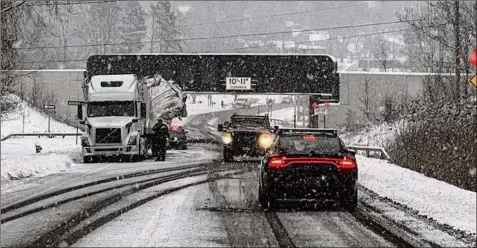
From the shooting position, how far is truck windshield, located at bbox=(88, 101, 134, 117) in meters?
29.3

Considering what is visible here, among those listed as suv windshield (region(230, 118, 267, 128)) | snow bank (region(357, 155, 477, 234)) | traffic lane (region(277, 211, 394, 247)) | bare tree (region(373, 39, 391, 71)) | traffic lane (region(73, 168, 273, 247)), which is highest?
bare tree (region(373, 39, 391, 71))

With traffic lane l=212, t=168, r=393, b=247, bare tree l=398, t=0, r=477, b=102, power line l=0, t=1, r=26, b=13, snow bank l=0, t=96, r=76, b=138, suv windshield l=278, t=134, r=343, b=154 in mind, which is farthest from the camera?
snow bank l=0, t=96, r=76, b=138

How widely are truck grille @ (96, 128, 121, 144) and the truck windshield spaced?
0.81 m

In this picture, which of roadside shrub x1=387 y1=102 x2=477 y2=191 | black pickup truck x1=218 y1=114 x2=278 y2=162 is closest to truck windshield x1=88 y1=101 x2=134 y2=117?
black pickup truck x1=218 y1=114 x2=278 y2=162

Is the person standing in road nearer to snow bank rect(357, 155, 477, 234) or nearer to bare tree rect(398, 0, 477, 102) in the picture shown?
snow bank rect(357, 155, 477, 234)

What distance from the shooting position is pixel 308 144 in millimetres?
13648

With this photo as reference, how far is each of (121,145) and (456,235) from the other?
2002 centimetres

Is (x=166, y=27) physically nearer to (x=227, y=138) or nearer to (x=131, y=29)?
→ (x=131, y=29)

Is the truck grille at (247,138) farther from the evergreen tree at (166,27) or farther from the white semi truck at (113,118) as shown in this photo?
the evergreen tree at (166,27)

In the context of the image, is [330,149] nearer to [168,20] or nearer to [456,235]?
[456,235]

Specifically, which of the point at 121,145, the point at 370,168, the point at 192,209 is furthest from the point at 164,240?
the point at 121,145

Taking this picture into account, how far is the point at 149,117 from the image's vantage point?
110 feet

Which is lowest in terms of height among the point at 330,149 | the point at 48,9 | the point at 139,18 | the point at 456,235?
the point at 456,235

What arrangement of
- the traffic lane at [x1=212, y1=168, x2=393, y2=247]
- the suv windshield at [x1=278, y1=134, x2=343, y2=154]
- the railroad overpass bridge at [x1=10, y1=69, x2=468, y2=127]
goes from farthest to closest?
the railroad overpass bridge at [x1=10, y1=69, x2=468, y2=127], the suv windshield at [x1=278, y1=134, x2=343, y2=154], the traffic lane at [x1=212, y1=168, x2=393, y2=247]
